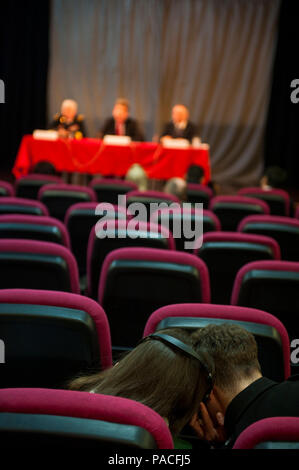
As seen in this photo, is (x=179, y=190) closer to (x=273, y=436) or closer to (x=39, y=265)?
(x=39, y=265)

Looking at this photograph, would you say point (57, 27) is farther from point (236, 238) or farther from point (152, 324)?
point (152, 324)

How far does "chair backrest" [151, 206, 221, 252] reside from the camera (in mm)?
3334

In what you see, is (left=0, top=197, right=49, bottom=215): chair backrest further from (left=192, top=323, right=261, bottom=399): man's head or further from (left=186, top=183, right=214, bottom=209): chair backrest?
(left=192, top=323, right=261, bottom=399): man's head

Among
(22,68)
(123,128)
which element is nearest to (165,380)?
(123,128)

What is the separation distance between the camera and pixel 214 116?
9383 millimetres

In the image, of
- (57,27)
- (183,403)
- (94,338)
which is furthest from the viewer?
(57,27)

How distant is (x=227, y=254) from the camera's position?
2604 mm

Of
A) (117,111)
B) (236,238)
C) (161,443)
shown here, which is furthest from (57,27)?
(161,443)

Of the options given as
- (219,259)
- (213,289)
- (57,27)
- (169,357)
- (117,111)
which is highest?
(57,27)

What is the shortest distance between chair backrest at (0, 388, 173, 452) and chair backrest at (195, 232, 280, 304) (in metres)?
1.68

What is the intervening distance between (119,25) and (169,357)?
859 cm

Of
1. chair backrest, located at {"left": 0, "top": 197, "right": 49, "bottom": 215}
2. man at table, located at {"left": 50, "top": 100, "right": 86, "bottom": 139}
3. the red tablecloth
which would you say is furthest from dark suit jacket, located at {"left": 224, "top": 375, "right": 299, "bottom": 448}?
man at table, located at {"left": 50, "top": 100, "right": 86, "bottom": 139}

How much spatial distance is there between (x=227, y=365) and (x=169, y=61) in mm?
8370

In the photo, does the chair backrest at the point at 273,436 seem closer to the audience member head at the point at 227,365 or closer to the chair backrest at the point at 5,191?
the audience member head at the point at 227,365
